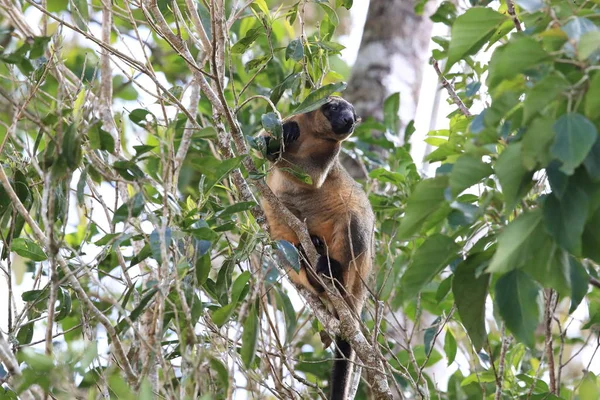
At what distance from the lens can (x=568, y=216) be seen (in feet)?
7.79

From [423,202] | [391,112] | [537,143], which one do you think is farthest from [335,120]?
[537,143]

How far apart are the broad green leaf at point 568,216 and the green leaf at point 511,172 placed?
105 millimetres

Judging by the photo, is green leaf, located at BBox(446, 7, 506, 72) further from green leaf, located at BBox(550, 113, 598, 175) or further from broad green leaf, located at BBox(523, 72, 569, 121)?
green leaf, located at BBox(550, 113, 598, 175)

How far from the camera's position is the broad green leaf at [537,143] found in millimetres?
2334

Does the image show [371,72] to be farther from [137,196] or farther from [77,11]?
[137,196]

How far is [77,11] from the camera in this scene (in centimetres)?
461

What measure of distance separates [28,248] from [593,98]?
136 inches

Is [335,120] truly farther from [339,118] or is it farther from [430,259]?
[430,259]

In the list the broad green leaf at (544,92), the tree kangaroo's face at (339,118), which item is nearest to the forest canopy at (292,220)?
the broad green leaf at (544,92)

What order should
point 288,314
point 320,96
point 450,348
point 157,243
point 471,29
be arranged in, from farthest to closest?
point 450,348, point 320,96, point 288,314, point 157,243, point 471,29

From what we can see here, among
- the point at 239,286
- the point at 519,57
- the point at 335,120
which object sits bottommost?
the point at 239,286

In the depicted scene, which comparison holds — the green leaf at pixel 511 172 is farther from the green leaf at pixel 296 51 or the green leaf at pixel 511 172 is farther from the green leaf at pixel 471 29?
the green leaf at pixel 296 51

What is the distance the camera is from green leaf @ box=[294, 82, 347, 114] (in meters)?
4.35

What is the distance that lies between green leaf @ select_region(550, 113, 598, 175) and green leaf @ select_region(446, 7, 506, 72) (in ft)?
2.08
